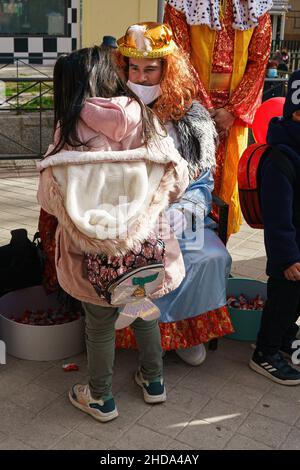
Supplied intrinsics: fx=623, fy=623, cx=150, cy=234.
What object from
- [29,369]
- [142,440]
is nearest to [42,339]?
[29,369]

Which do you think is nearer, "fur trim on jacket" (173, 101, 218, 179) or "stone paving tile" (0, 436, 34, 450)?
"stone paving tile" (0, 436, 34, 450)

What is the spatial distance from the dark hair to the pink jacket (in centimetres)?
4

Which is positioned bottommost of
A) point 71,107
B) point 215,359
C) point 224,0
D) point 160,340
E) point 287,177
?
point 215,359

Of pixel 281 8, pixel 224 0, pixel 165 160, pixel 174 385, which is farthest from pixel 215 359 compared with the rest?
pixel 281 8

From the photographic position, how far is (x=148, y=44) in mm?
2984

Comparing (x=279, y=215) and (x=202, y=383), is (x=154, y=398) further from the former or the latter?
(x=279, y=215)

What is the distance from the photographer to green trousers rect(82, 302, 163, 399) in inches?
97.5

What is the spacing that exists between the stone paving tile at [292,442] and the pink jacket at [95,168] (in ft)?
3.01

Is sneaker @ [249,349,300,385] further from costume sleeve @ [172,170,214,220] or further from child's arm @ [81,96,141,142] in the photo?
child's arm @ [81,96,141,142]

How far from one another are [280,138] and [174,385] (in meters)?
1.23

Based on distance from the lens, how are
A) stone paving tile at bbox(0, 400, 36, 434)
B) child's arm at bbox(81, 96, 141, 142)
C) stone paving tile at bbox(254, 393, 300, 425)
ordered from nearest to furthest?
child's arm at bbox(81, 96, 141, 142)
stone paving tile at bbox(0, 400, 36, 434)
stone paving tile at bbox(254, 393, 300, 425)

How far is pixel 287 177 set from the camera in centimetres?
269

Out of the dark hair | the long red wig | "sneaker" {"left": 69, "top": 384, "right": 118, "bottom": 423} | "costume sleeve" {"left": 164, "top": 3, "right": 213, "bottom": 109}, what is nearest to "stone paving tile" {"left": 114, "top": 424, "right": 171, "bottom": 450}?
"sneaker" {"left": 69, "top": 384, "right": 118, "bottom": 423}
